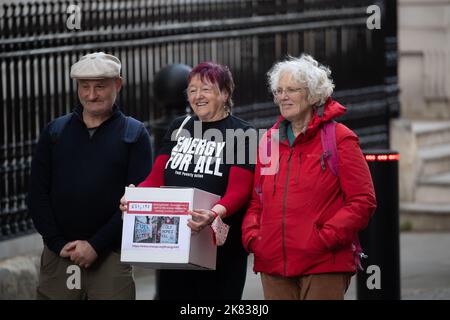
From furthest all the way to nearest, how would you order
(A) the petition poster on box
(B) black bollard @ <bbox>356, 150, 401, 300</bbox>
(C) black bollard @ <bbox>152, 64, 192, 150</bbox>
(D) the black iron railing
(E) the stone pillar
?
(E) the stone pillar
(D) the black iron railing
(C) black bollard @ <bbox>152, 64, 192, 150</bbox>
(B) black bollard @ <bbox>356, 150, 401, 300</bbox>
(A) the petition poster on box

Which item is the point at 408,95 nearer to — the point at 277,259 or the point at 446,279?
the point at 446,279

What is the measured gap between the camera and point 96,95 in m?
6.92

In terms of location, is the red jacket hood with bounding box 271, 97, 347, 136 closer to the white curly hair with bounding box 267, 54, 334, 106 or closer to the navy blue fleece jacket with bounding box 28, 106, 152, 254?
the white curly hair with bounding box 267, 54, 334, 106

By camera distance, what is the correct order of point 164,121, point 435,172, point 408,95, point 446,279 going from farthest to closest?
1. point 408,95
2. point 435,172
3. point 446,279
4. point 164,121

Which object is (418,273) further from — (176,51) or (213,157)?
(213,157)

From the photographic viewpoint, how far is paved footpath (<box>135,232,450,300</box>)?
10586 millimetres

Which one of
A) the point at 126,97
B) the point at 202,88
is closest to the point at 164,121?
the point at 126,97

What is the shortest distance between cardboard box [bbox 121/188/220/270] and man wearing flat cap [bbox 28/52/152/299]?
10.3 inches

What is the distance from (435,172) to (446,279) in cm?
420

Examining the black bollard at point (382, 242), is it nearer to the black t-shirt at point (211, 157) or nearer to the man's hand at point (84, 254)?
the black t-shirt at point (211, 157)

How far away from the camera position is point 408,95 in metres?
18.3

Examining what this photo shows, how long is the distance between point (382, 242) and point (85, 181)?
8.83 ft

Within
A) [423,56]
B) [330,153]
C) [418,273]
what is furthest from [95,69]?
[423,56]

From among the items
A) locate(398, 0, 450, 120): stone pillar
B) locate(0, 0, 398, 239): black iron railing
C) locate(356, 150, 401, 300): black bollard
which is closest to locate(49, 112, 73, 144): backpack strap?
locate(356, 150, 401, 300): black bollard
